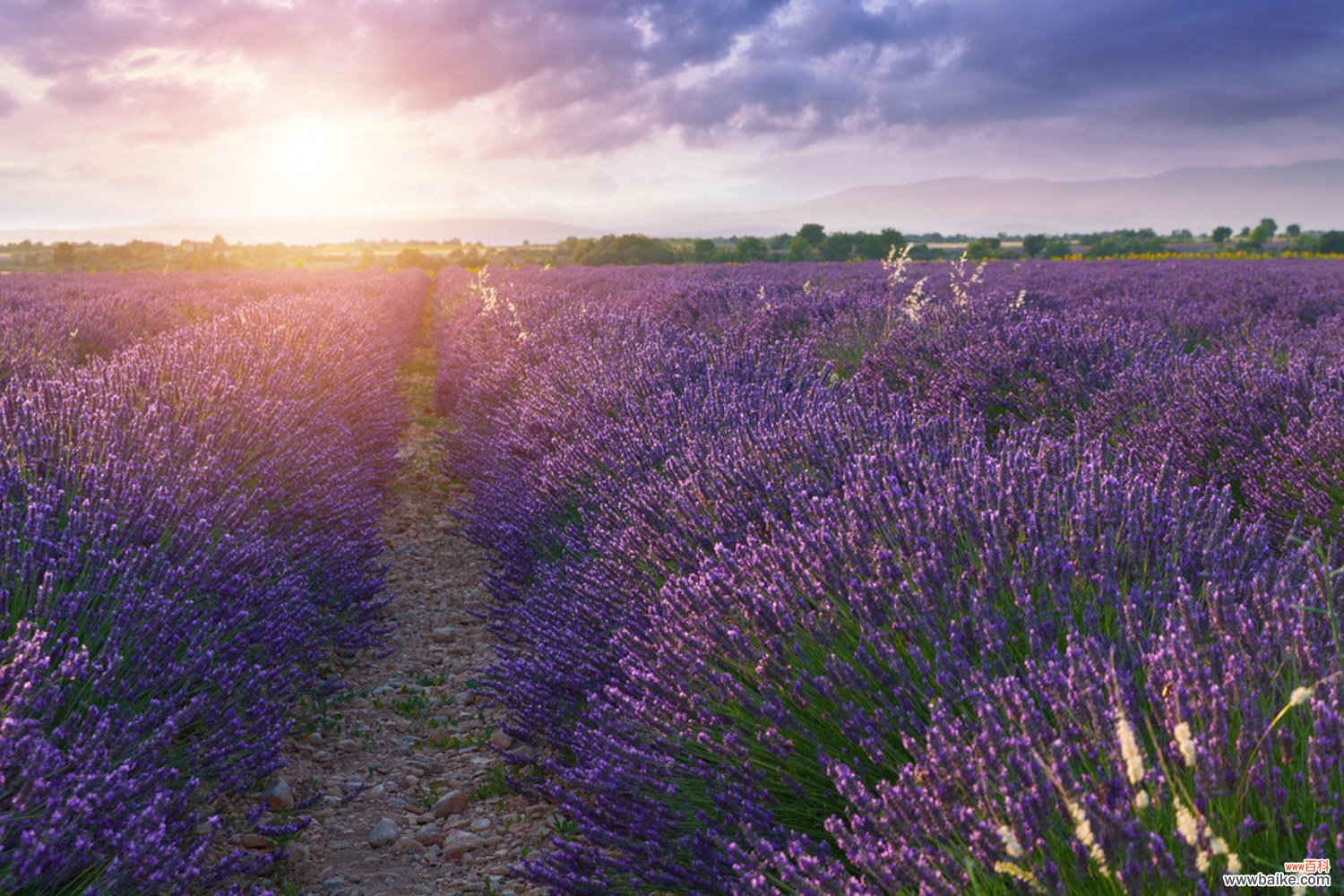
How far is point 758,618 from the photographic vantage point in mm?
1915

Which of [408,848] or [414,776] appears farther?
[414,776]

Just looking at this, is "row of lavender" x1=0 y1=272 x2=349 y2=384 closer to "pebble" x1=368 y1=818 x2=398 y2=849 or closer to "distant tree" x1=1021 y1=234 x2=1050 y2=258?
"pebble" x1=368 y1=818 x2=398 y2=849

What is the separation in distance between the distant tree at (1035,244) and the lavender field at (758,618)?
31.8 metres

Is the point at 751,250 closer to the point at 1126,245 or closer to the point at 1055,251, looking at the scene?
the point at 1055,251

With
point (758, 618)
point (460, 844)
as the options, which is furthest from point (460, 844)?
point (758, 618)

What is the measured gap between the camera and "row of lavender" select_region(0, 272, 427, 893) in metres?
1.54

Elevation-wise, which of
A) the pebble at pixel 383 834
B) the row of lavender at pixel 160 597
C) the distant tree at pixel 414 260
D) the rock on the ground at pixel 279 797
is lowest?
the pebble at pixel 383 834

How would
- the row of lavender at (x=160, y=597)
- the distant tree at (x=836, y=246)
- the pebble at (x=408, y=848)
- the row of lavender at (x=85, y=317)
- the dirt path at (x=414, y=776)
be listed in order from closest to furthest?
the row of lavender at (x=160, y=597) < the dirt path at (x=414, y=776) < the pebble at (x=408, y=848) < the row of lavender at (x=85, y=317) < the distant tree at (x=836, y=246)

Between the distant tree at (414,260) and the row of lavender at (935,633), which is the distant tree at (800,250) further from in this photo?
the row of lavender at (935,633)

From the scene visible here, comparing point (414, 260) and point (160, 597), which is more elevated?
point (414, 260)

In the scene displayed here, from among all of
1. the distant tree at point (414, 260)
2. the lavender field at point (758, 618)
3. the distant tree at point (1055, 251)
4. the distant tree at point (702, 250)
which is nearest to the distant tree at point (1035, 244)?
the distant tree at point (1055, 251)

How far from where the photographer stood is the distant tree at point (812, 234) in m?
35.0

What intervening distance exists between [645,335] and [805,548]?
12.5 feet

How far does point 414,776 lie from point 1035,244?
1452 inches
